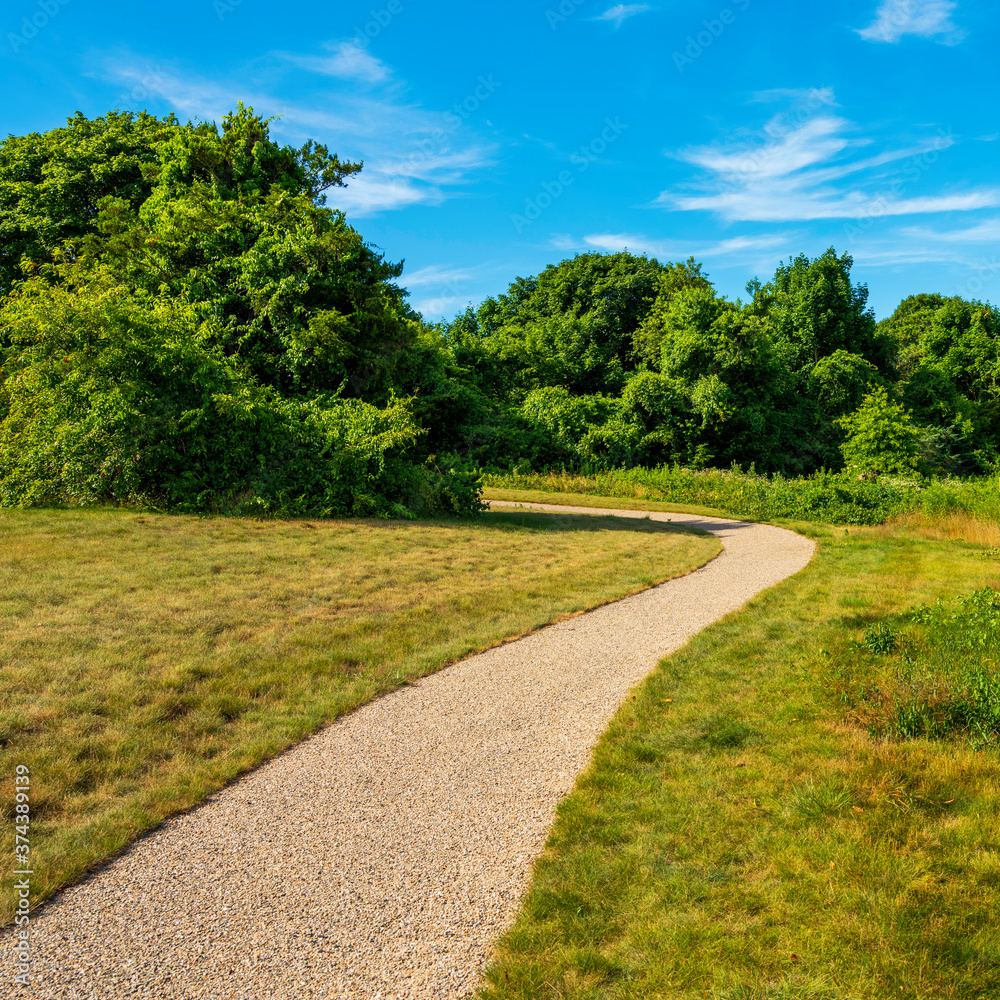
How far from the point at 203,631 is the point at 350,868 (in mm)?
3845

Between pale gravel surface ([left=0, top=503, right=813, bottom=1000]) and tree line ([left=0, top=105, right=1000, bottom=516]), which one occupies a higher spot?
tree line ([left=0, top=105, right=1000, bottom=516])

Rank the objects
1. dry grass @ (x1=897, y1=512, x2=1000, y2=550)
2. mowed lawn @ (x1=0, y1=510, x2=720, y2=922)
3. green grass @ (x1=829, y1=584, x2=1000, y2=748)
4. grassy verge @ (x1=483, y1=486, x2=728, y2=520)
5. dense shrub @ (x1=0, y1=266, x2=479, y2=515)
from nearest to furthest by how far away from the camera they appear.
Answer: mowed lawn @ (x1=0, y1=510, x2=720, y2=922) → green grass @ (x1=829, y1=584, x2=1000, y2=748) → dense shrub @ (x1=0, y1=266, x2=479, y2=515) → dry grass @ (x1=897, y1=512, x2=1000, y2=550) → grassy verge @ (x1=483, y1=486, x2=728, y2=520)

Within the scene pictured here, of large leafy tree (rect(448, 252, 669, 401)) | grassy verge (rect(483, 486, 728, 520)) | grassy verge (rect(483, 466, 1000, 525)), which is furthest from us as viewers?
large leafy tree (rect(448, 252, 669, 401))

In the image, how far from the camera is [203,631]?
6.40 meters

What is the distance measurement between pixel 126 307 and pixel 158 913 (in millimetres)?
12721

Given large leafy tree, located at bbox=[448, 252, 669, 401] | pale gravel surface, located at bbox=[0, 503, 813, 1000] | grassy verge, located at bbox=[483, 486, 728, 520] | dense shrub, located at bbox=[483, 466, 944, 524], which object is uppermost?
large leafy tree, located at bbox=[448, 252, 669, 401]

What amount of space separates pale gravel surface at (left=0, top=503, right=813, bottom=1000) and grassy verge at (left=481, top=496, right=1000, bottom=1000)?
241 mm

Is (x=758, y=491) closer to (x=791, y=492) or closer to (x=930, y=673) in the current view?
(x=791, y=492)

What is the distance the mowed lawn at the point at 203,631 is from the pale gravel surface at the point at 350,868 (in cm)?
29

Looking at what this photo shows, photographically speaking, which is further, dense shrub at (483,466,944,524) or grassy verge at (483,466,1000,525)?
dense shrub at (483,466,944,524)

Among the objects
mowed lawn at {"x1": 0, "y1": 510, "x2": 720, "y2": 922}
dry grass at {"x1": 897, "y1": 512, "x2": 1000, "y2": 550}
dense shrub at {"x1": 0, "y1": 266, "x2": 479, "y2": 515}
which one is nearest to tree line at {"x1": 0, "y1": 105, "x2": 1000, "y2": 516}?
dense shrub at {"x1": 0, "y1": 266, "x2": 479, "y2": 515}

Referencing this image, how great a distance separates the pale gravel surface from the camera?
2574 mm

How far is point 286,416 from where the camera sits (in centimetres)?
1397

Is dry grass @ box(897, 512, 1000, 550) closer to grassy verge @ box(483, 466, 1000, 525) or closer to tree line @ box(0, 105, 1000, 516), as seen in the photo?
grassy verge @ box(483, 466, 1000, 525)
